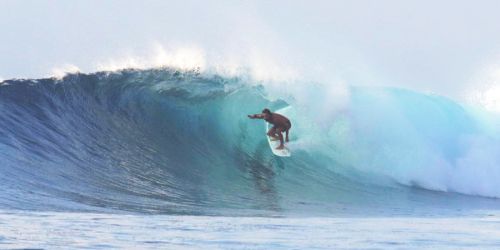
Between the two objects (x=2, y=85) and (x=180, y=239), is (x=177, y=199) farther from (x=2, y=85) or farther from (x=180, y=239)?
(x=2, y=85)

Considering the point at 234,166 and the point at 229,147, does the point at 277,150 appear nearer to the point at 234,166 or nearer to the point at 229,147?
the point at 229,147

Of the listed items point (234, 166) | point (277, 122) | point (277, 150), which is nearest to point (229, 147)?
point (277, 150)

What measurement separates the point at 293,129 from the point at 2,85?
5.76 m

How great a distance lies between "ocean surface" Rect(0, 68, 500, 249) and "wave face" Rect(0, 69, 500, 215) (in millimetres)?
38

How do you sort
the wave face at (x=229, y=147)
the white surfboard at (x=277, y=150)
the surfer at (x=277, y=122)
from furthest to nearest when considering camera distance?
1. the white surfboard at (x=277, y=150)
2. the surfer at (x=277, y=122)
3. the wave face at (x=229, y=147)

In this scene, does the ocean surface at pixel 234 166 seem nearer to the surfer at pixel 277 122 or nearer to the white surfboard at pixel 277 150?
the white surfboard at pixel 277 150

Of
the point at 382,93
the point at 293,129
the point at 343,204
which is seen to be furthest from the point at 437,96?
the point at 343,204

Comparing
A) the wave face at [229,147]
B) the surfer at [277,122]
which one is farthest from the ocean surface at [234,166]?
the surfer at [277,122]

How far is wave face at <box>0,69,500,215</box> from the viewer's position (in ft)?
46.3

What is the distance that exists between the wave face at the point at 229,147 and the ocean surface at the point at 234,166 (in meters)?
0.04

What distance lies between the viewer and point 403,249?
8.14 m

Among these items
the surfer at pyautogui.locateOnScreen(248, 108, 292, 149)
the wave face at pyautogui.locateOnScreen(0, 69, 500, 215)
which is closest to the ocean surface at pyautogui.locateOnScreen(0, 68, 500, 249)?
the wave face at pyautogui.locateOnScreen(0, 69, 500, 215)

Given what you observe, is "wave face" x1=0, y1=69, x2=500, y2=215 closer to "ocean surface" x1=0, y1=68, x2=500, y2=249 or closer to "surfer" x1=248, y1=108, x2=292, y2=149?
"ocean surface" x1=0, y1=68, x2=500, y2=249

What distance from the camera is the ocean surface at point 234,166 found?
945 cm
